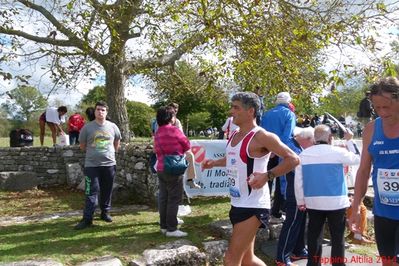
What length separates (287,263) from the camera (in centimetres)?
512

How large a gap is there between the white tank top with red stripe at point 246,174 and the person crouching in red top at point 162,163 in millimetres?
2221

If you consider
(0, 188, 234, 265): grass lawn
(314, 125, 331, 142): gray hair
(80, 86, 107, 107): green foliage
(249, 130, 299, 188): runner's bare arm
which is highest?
(80, 86, 107, 107): green foliage

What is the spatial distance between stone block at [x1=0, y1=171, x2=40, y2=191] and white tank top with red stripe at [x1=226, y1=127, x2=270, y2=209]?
8530 mm

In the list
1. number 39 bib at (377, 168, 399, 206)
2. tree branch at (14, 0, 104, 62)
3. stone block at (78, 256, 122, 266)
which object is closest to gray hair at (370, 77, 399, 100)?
number 39 bib at (377, 168, 399, 206)

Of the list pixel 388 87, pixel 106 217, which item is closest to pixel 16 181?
pixel 106 217

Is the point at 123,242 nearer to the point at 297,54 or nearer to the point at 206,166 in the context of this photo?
the point at 206,166

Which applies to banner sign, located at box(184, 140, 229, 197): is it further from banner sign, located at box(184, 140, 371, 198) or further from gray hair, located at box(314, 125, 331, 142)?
gray hair, located at box(314, 125, 331, 142)

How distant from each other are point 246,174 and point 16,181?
28.6 feet

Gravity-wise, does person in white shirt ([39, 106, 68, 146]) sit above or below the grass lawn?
above

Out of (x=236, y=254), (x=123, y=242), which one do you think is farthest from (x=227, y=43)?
(x=236, y=254)

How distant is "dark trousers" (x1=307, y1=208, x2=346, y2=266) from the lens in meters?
4.55

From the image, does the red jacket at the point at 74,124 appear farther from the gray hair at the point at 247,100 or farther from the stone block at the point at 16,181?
the gray hair at the point at 247,100

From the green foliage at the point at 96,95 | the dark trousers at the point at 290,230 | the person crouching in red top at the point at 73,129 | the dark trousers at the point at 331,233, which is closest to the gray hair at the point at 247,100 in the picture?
the dark trousers at the point at 331,233

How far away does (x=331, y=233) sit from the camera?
4609mm
